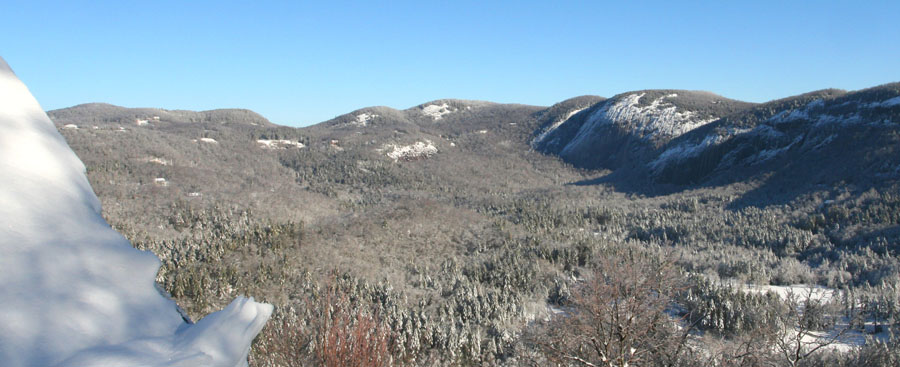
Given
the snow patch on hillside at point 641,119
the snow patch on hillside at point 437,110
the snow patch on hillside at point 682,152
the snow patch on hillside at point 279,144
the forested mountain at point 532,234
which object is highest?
the snow patch on hillside at point 437,110

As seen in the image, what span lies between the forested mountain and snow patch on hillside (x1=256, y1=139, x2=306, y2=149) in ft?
12.3

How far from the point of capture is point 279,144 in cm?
8781

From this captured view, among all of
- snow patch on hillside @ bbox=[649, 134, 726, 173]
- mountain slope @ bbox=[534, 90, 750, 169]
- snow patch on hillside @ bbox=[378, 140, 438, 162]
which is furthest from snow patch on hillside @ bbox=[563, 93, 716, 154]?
snow patch on hillside @ bbox=[378, 140, 438, 162]

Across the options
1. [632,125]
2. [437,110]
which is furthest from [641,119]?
[437,110]

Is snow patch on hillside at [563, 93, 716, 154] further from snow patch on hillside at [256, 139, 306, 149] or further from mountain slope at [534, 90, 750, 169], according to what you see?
snow patch on hillside at [256, 139, 306, 149]

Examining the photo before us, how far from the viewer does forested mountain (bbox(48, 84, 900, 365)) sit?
13.8 metres

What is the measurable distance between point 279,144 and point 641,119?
2920 inches

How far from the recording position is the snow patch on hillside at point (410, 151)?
287 ft

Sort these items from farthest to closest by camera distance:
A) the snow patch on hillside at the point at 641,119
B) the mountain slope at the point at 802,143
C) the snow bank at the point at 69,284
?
1. the snow patch on hillside at the point at 641,119
2. the mountain slope at the point at 802,143
3. the snow bank at the point at 69,284

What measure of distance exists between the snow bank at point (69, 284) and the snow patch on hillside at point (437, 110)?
501 ft

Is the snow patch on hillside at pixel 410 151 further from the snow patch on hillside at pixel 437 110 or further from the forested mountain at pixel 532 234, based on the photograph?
the snow patch on hillside at pixel 437 110

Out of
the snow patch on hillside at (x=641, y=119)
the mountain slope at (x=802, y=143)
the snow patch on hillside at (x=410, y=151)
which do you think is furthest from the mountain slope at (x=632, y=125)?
the snow patch on hillside at (x=410, y=151)

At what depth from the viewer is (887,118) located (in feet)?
140

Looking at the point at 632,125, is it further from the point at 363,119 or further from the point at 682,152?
the point at 363,119
